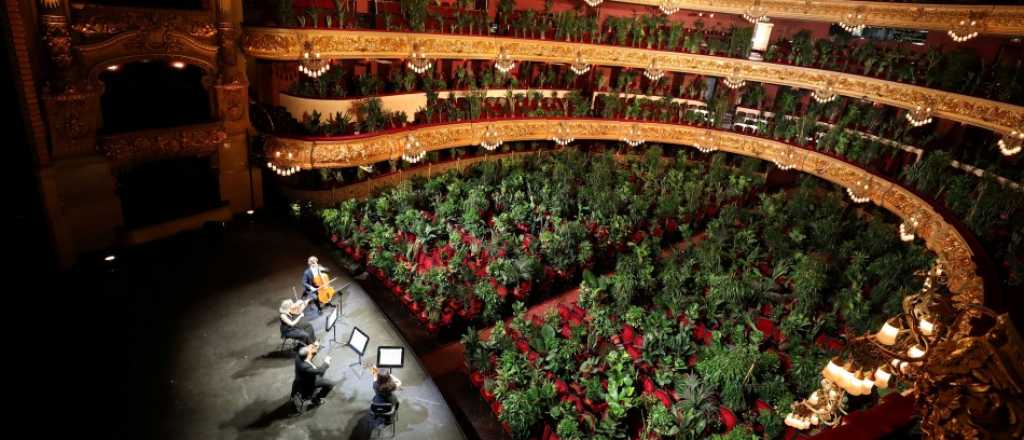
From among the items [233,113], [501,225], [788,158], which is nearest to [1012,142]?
[788,158]

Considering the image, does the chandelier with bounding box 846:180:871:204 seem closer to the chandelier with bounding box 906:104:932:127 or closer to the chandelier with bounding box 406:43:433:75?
the chandelier with bounding box 906:104:932:127

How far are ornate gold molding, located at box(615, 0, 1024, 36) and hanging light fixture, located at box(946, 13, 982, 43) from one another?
11cm

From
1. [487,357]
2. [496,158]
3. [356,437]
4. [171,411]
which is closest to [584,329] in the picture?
[487,357]

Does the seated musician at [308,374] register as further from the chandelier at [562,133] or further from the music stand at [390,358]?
the chandelier at [562,133]

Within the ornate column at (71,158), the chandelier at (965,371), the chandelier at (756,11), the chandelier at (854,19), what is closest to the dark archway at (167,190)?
the ornate column at (71,158)

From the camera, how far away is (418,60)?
50.8 ft

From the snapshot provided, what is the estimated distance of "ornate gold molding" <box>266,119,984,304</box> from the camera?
12375 millimetres

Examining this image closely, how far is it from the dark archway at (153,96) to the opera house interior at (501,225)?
0.07m

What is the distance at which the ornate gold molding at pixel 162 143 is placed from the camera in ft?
38.7

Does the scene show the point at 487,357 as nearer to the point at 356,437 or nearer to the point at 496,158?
the point at 356,437

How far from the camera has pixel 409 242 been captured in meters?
14.3

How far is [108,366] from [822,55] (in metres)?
23.8

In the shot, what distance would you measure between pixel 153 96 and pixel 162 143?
1671 mm

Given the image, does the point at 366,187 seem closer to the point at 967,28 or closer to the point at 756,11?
the point at 756,11
